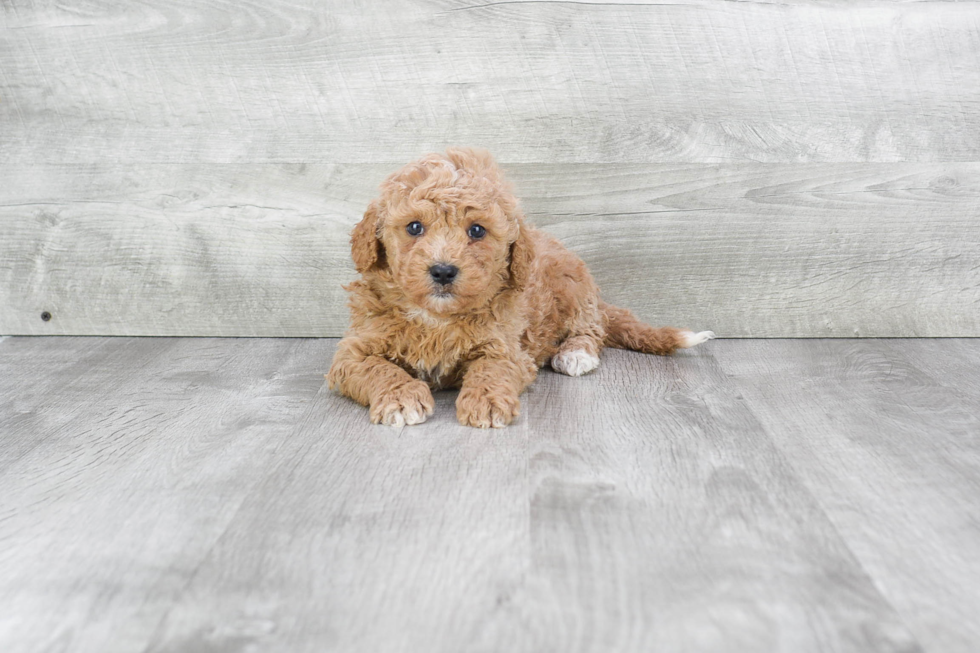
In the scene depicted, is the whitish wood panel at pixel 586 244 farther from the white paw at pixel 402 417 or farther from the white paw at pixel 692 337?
the white paw at pixel 402 417

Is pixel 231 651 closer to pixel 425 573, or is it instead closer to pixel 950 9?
pixel 425 573

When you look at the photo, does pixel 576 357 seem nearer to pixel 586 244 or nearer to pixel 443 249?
pixel 586 244

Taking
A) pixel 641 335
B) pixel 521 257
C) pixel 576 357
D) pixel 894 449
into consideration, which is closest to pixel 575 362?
pixel 576 357

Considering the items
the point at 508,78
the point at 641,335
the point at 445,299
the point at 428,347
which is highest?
the point at 508,78

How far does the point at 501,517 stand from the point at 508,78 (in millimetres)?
1849

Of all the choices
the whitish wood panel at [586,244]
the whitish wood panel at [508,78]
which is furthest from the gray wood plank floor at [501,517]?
the whitish wood panel at [508,78]

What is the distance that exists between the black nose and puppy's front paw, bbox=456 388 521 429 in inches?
12.8

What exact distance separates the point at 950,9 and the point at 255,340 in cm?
286

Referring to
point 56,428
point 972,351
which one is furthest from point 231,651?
point 972,351

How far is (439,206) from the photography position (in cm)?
231

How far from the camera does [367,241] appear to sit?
243 cm

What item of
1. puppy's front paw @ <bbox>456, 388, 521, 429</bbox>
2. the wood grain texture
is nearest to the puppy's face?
puppy's front paw @ <bbox>456, 388, 521, 429</bbox>

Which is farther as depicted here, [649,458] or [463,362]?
[463,362]

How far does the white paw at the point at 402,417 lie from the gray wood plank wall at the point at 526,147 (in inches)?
42.8
